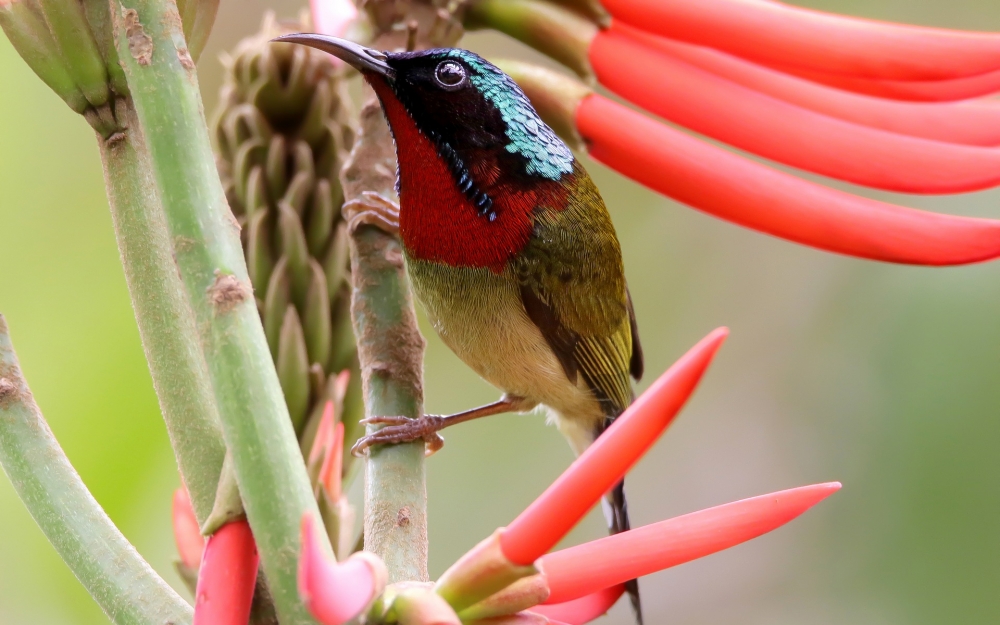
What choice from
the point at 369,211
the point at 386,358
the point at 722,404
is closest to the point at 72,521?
the point at 386,358

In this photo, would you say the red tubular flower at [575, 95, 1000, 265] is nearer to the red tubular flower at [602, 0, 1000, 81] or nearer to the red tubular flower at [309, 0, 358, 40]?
the red tubular flower at [602, 0, 1000, 81]

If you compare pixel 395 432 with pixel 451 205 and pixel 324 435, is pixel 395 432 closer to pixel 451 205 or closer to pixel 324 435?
pixel 324 435

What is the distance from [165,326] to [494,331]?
919 mm

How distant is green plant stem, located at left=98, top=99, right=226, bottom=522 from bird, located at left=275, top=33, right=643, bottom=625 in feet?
1.41

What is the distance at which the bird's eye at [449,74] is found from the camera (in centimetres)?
120

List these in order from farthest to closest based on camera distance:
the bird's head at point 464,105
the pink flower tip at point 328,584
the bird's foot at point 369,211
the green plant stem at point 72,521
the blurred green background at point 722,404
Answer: the blurred green background at point 722,404 → the bird's head at point 464,105 → the bird's foot at point 369,211 → the green plant stem at point 72,521 → the pink flower tip at point 328,584

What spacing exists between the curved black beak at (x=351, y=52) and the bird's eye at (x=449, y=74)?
9 cm

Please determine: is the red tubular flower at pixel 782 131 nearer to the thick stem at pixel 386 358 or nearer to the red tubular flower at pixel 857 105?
the red tubular flower at pixel 857 105

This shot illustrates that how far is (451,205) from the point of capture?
1.30 metres

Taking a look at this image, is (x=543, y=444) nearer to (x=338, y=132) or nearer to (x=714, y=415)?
(x=714, y=415)

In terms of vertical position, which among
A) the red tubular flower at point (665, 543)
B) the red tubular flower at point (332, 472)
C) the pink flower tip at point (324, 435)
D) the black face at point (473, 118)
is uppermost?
the black face at point (473, 118)

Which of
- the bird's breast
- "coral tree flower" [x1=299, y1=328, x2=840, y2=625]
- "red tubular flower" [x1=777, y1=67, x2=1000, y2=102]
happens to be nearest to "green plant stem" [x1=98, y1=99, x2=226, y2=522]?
"coral tree flower" [x1=299, y1=328, x2=840, y2=625]

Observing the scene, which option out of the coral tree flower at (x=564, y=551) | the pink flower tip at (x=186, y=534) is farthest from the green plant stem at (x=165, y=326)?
the pink flower tip at (x=186, y=534)

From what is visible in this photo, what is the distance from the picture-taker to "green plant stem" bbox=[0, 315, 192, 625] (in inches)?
21.2
